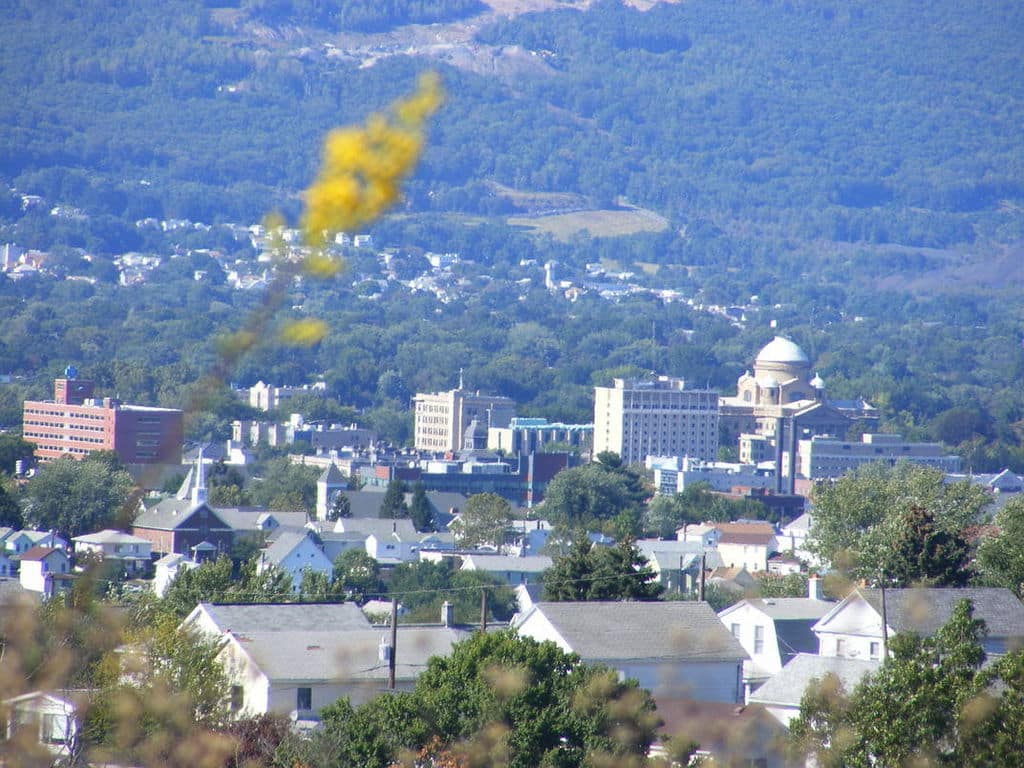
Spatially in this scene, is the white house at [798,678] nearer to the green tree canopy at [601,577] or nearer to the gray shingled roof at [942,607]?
the gray shingled roof at [942,607]

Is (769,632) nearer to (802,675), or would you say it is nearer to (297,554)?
(802,675)

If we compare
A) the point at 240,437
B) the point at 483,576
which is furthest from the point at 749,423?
the point at 483,576

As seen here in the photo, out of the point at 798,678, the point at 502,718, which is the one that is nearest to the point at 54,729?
the point at 502,718

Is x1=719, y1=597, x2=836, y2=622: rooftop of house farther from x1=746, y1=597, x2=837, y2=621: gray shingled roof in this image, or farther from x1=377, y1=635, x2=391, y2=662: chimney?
x1=377, y1=635, x2=391, y2=662: chimney

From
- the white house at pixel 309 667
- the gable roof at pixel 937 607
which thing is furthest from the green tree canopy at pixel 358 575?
the white house at pixel 309 667

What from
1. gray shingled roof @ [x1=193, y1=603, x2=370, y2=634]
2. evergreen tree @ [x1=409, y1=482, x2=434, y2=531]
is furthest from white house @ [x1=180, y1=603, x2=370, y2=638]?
evergreen tree @ [x1=409, y1=482, x2=434, y2=531]
